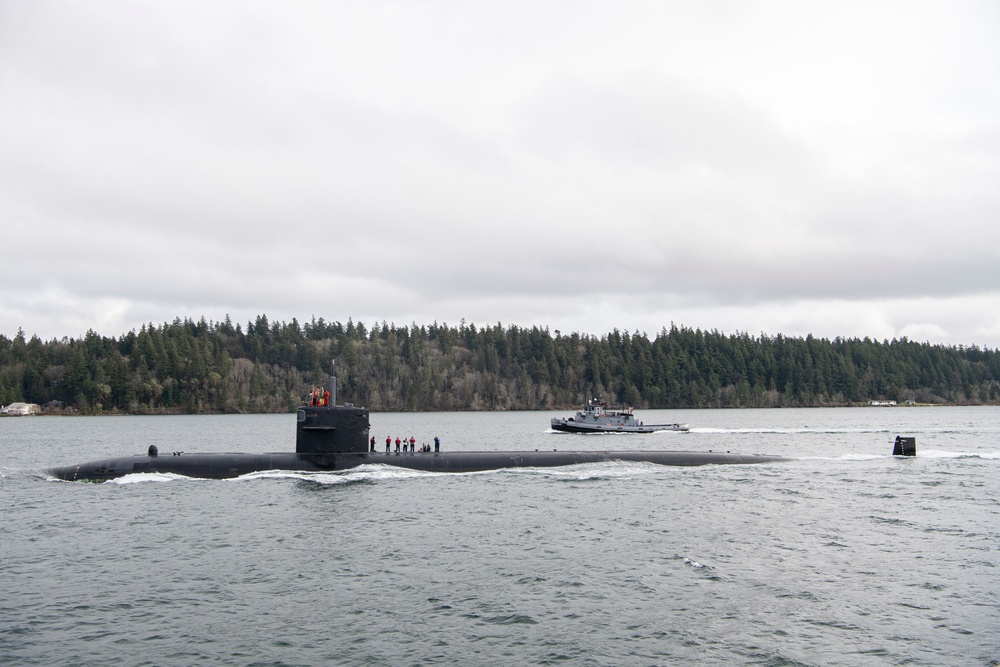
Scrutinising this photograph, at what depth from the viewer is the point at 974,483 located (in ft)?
156

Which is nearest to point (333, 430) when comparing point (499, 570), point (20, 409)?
point (499, 570)

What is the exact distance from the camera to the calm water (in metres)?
19.0

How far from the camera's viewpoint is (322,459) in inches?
1704

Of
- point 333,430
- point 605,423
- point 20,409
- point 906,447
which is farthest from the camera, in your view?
point 20,409

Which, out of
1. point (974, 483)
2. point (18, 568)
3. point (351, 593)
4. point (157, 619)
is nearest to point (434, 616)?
point (351, 593)

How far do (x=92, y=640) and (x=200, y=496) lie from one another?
21.2 meters

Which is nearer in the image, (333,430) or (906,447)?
(333,430)

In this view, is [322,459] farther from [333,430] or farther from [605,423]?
[605,423]

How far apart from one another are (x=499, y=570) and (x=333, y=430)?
64.2 ft

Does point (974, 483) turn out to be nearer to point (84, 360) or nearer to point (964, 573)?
point (964, 573)

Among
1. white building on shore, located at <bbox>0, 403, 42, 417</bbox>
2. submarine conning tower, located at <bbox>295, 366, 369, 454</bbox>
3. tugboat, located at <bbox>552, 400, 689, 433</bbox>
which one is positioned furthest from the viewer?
white building on shore, located at <bbox>0, 403, 42, 417</bbox>

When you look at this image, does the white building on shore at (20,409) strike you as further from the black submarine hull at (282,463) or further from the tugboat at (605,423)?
the black submarine hull at (282,463)

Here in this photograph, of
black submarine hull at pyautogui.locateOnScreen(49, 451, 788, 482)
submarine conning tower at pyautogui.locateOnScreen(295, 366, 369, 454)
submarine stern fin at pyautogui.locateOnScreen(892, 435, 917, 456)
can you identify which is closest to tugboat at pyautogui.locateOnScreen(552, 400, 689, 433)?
submarine stern fin at pyautogui.locateOnScreen(892, 435, 917, 456)

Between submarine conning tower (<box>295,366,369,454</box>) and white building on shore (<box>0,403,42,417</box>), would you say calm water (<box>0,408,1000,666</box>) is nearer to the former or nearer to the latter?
submarine conning tower (<box>295,366,369,454</box>)
